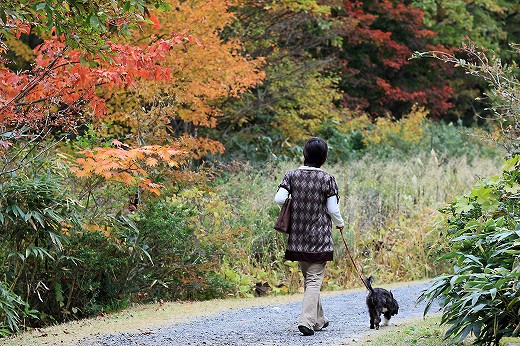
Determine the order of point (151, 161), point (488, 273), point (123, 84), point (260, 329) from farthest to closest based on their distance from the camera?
point (123, 84) < point (151, 161) < point (260, 329) < point (488, 273)

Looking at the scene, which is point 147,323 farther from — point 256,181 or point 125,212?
point 256,181

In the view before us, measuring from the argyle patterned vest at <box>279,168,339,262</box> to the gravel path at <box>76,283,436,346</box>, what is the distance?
724 mm

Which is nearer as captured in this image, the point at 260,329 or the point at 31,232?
the point at 260,329

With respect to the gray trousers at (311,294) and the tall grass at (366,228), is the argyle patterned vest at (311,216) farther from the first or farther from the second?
the tall grass at (366,228)

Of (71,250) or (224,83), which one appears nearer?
(71,250)

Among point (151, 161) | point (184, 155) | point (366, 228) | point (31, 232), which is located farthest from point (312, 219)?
point (366, 228)

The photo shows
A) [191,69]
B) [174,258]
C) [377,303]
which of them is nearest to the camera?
[377,303]

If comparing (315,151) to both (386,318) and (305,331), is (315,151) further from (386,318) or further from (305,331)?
(386,318)

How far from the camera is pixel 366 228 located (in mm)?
12367

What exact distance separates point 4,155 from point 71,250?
1285 millimetres

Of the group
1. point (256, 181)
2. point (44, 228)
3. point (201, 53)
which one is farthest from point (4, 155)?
point (256, 181)

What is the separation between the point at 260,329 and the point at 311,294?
2.42ft

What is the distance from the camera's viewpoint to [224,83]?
43.5ft

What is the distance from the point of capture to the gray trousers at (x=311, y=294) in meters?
6.98
